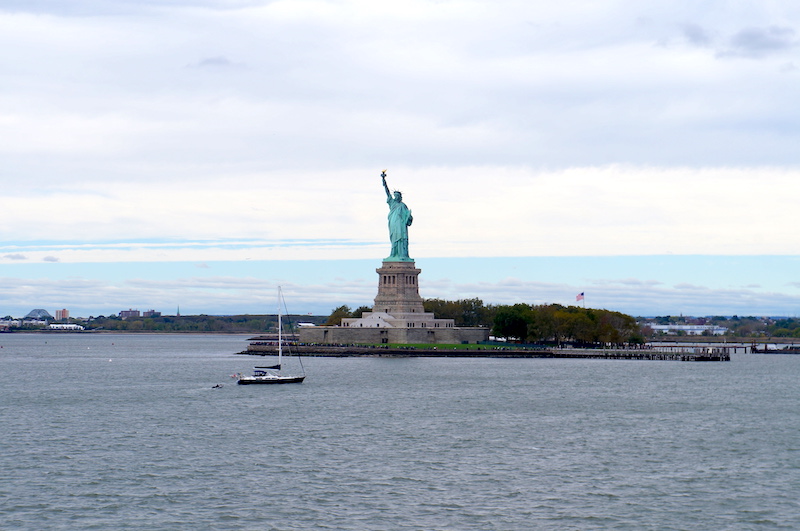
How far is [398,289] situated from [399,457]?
356ft

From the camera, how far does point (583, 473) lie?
4197cm

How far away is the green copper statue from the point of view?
513ft

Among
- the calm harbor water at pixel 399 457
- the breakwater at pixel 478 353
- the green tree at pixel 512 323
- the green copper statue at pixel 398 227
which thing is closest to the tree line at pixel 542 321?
the green tree at pixel 512 323

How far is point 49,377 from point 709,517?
79.9m

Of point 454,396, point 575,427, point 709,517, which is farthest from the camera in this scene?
point 454,396

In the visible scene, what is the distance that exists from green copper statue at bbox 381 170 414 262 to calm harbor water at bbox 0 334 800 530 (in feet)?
238

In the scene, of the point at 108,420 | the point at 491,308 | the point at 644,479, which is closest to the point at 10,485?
the point at 108,420

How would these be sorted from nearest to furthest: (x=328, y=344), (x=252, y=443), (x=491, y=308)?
(x=252, y=443)
(x=328, y=344)
(x=491, y=308)

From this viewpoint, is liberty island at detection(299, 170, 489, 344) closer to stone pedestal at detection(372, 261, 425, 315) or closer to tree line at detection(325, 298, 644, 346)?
stone pedestal at detection(372, 261, 425, 315)

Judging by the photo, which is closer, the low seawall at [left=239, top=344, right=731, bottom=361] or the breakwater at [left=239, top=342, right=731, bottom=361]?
the low seawall at [left=239, top=344, right=731, bottom=361]

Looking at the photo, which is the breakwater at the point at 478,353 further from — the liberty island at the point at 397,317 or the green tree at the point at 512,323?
the green tree at the point at 512,323

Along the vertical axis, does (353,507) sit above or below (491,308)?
below

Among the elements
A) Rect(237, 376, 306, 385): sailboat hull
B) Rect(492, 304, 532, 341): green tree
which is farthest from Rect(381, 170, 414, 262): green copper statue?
Rect(237, 376, 306, 385): sailboat hull

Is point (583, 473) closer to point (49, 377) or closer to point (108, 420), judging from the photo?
point (108, 420)
